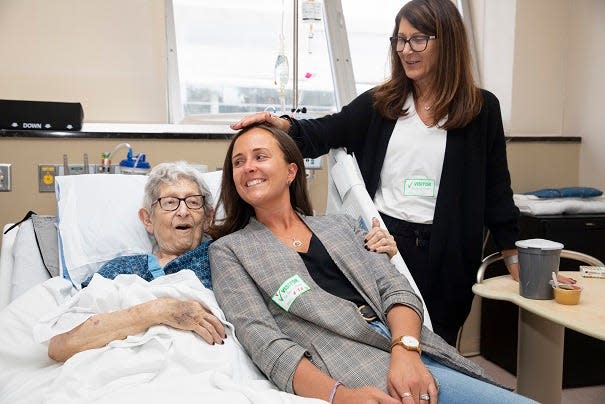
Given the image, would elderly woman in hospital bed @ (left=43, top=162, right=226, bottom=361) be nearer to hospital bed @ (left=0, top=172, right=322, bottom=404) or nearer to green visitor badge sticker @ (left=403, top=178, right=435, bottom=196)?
hospital bed @ (left=0, top=172, right=322, bottom=404)

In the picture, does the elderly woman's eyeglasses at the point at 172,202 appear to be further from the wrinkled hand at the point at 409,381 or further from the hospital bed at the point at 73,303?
the wrinkled hand at the point at 409,381

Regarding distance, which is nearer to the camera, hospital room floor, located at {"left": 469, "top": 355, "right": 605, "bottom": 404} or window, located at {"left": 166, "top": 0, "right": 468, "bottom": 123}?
hospital room floor, located at {"left": 469, "top": 355, "right": 605, "bottom": 404}

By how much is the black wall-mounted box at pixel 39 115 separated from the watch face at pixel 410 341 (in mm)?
1830

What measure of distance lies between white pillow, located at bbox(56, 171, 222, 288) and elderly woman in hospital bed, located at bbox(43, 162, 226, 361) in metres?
0.11

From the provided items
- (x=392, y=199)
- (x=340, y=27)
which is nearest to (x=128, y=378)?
(x=392, y=199)

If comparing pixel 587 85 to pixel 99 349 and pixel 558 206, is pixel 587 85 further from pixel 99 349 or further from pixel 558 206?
pixel 99 349

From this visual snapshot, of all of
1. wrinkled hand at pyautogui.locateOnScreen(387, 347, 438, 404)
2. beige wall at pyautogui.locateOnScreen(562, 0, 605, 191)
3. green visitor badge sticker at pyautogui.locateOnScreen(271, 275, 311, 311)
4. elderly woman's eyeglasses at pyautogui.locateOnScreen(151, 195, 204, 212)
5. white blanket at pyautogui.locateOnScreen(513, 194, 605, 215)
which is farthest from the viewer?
beige wall at pyautogui.locateOnScreen(562, 0, 605, 191)

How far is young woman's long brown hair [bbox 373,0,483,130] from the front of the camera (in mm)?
1813

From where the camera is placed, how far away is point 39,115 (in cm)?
242

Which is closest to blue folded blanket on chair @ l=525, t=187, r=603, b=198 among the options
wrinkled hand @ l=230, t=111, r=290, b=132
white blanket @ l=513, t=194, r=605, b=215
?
white blanket @ l=513, t=194, r=605, b=215

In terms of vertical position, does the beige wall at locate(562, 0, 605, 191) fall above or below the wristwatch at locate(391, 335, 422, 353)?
above

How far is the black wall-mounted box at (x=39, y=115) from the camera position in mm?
2393

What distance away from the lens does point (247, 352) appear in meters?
1.40

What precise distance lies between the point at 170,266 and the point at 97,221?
469mm
